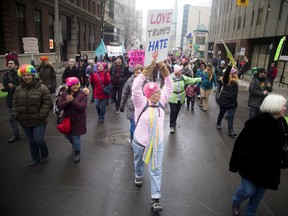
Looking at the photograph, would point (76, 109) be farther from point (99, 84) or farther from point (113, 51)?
point (113, 51)

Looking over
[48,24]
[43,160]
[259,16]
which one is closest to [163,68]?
[43,160]

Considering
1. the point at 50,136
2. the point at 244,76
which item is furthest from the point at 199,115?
the point at 244,76

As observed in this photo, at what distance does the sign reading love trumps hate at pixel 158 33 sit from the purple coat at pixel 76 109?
174 cm

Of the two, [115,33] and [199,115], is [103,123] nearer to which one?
[199,115]

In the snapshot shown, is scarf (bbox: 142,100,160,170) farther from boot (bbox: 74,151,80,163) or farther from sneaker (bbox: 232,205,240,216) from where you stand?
boot (bbox: 74,151,80,163)

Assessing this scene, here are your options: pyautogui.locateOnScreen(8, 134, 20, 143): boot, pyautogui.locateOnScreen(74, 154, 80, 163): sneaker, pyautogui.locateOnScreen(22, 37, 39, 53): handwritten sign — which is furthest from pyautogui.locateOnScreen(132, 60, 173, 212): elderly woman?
pyautogui.locateOnScreen(22, 37, 39, 53): handwritten sign

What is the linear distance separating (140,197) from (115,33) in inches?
2308

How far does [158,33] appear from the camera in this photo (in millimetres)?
3766

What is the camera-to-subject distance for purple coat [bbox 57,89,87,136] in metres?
4.58

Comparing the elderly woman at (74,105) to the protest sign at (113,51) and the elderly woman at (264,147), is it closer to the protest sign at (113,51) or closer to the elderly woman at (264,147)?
the elderly woman at (264,147)

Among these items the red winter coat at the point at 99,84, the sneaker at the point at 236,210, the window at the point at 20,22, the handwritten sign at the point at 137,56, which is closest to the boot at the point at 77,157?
the red winter coat at the point at 99,84

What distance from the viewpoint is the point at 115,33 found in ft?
193

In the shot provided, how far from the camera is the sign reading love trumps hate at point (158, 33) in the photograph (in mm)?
3709

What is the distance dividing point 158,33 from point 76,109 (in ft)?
6.92
